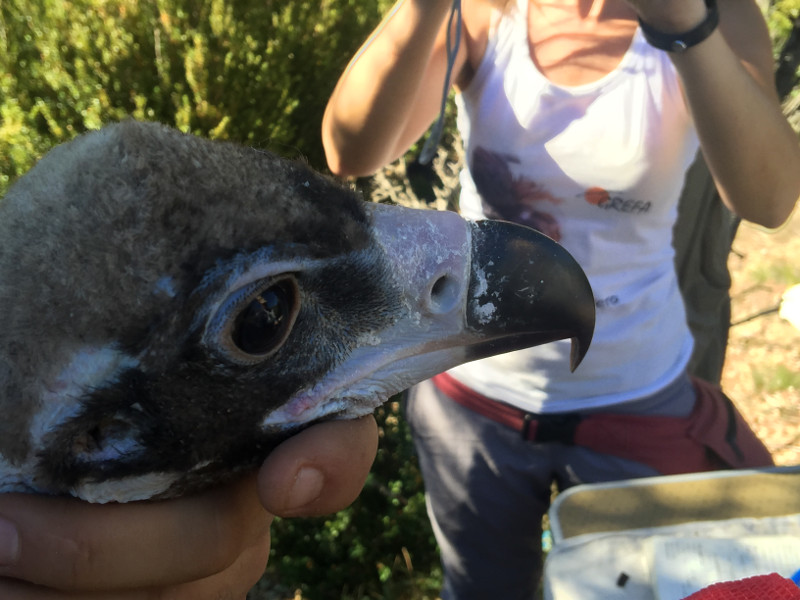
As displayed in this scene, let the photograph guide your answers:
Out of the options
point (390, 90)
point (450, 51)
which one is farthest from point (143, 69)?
point (450, 51)

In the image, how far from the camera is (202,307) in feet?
3.91

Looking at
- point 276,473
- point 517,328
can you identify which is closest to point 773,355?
point 517,328

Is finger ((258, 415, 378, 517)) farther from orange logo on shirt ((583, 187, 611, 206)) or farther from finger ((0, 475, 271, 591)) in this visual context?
orange logo on shirt ((583, 187, 611, 206))

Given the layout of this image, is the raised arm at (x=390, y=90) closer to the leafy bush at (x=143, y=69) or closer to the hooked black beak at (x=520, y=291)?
the hooked black beak at (x=520, y=291)

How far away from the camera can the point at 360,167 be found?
2.63 m

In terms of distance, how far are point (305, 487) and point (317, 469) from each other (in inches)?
1.7

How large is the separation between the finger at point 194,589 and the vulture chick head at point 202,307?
0.62 ft

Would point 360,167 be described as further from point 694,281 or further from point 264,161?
point 694,281

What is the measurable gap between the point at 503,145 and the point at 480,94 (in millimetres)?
234

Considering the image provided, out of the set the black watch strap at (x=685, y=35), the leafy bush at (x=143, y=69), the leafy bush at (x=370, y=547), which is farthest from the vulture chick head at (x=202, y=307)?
the leafy bush at (x=370, y=547)

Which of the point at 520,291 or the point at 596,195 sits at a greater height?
the point at 520,291

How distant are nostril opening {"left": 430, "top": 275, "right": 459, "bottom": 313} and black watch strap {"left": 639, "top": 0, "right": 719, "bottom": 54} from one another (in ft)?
3.50

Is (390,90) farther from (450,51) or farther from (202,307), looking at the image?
(202,307)

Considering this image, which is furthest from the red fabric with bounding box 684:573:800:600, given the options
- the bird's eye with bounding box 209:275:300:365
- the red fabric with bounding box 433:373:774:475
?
the bird's eye with bounding box 209:275:300:365
